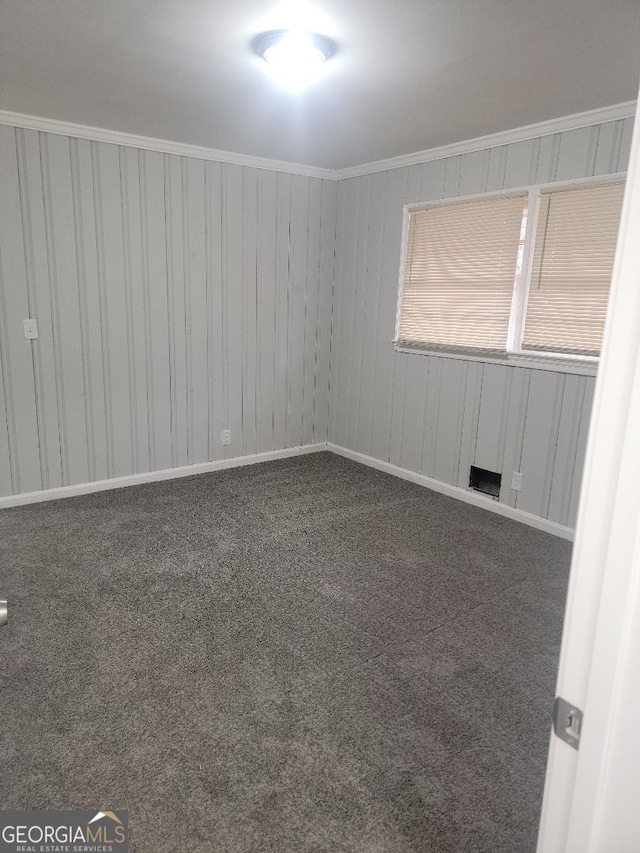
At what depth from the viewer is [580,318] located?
11.2 feet

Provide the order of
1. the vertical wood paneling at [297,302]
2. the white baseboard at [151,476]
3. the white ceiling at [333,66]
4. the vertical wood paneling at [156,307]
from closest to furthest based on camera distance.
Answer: the white ceiling at [333,66]
the white baseboard at [151,476]
the vertical wood paneling at [156,307]
the vertical wood paneling at [297,302]

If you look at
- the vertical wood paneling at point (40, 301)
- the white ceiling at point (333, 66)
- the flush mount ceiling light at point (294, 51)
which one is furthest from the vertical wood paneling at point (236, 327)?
the flush mount ceiling light at point (294, 51)

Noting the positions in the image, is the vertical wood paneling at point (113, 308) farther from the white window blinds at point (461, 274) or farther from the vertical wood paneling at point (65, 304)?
the white window blinds at point (461, 274)

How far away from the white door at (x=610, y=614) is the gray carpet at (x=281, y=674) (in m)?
1.14

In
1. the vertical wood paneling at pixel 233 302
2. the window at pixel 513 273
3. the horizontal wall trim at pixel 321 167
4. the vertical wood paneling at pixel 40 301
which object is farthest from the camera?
the vertical wood paneling at pixel 233 302

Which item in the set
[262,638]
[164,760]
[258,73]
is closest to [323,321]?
[258,73]

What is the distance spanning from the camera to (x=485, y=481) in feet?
13.6

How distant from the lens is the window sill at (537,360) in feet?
11.1

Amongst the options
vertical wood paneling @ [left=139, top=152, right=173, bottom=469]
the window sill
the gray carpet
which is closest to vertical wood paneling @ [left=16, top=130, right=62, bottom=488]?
the gray carpet

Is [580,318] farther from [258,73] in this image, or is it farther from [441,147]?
[258,73]

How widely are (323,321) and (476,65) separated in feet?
9.09

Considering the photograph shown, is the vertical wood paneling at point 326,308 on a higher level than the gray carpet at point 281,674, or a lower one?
higher

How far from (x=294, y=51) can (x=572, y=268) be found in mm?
1989

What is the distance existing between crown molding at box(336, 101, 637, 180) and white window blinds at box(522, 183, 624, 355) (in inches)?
13.5
